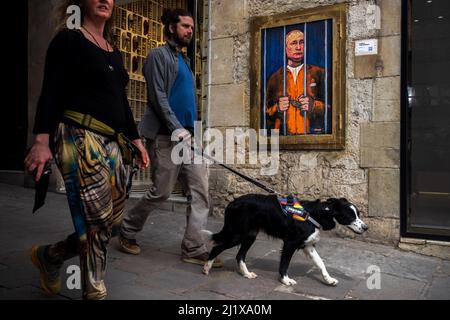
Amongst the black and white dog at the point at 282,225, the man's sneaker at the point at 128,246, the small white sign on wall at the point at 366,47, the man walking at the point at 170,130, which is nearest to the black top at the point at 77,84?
the man walking at the point at 170,130

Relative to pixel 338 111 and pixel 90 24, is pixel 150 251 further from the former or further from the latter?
pixel 338 111

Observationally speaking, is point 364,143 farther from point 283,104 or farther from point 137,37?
point 137,37

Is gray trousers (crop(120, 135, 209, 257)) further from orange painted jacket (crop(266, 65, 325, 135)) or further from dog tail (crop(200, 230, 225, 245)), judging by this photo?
orange painted jacket (crop(266, 65, 325, 135))

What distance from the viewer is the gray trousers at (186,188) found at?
3.74 meters

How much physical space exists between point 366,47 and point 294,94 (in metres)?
1.02

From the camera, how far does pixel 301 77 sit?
5.17 metres

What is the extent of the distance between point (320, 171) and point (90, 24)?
3407mm

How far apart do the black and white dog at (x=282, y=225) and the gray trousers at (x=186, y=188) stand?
25 centimetres

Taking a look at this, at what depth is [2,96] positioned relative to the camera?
29.1 ft

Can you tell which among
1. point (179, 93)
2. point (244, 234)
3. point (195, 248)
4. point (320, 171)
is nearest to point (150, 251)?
point (195, 248)

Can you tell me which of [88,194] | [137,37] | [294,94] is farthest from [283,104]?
[137,37]

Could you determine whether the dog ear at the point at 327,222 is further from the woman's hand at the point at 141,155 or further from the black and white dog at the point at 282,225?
the woman's hand at the point at 141,155

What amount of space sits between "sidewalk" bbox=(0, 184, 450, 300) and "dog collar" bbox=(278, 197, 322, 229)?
0.53m

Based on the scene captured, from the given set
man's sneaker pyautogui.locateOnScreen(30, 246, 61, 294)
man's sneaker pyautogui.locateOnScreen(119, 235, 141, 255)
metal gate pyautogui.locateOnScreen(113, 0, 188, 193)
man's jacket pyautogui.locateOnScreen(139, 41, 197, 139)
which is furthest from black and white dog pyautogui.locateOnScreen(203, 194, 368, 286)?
metal gate pyautogui.locateOnScreen(113, 0, 188, 193)
